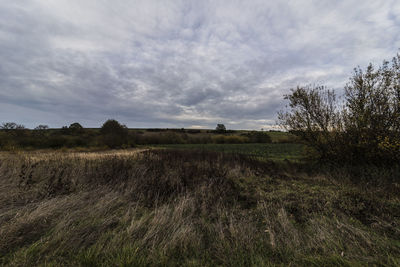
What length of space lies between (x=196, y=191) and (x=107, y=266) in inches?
137

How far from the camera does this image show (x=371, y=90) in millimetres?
8344

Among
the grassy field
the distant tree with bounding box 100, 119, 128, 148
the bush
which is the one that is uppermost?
the distant tree with bounding box 100, 119, 128, 148

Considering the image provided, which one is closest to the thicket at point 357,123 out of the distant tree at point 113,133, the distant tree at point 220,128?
the distant tree at point 113,133

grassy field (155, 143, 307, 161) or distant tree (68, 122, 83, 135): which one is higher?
distant tree (68, 122, 83, 135)

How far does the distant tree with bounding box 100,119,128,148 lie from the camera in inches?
1353

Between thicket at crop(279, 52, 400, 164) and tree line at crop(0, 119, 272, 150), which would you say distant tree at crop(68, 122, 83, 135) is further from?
thicket at crop(279, 52, 400, 164)

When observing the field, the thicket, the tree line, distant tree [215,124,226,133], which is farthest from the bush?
the field

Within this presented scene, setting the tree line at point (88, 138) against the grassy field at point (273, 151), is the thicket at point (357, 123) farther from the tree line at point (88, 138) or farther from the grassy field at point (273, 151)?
the tree line at point (88, 138)

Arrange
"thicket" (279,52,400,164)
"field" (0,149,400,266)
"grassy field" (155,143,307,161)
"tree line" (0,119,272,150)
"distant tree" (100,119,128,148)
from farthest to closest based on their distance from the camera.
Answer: "distant tree" (100,119,128,148)
"tree line" (0,119,272,150)
"grassy field" (155,143,307,161)
"thicket" (279,52,400,164)
"field" (0,149,400,266)

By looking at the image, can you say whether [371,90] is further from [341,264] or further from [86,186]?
[86,186]

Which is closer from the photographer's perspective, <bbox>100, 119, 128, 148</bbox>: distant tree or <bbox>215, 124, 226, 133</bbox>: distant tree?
<bbox>100, 119, 128, 148</bbox>: distant tree

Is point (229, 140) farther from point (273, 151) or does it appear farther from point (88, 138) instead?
point (88, 138)

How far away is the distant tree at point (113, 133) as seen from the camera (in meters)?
34.4

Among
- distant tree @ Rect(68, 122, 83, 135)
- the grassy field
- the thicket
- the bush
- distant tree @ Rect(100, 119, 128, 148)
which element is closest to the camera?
the thicket
